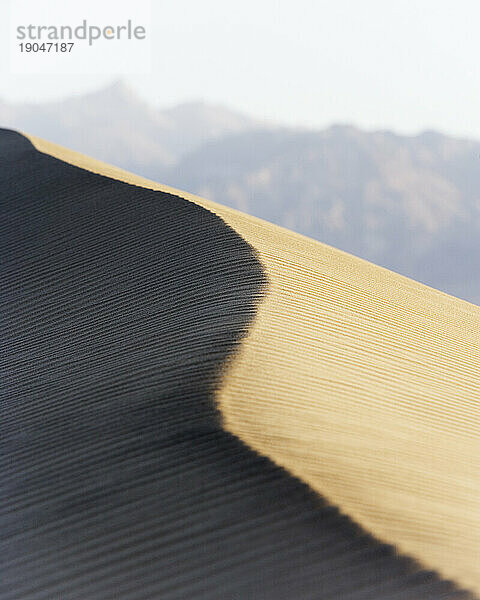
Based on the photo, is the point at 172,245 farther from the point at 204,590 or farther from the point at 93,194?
the point at 204,590

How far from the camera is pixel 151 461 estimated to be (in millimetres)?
5090

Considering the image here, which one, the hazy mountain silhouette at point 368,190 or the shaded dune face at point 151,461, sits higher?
the shaded dune face at point 151,461

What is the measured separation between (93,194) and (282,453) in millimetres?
8527

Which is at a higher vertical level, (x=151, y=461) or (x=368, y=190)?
(x=151, y=461)

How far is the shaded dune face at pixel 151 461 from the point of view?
4059mm

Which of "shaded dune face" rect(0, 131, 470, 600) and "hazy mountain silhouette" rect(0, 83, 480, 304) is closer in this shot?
"shaded dune face" rect(0, 131, 470, 600)

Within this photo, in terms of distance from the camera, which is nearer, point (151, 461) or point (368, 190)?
point (151, 461)

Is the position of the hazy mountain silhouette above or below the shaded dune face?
below

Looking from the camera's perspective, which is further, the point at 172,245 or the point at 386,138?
the point at 386,138

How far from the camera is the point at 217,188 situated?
527 feet

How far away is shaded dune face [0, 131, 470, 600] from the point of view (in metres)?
4.06

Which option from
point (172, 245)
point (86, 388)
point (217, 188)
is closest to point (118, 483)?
point (86, 388)

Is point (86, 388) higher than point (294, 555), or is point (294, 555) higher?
point (294, 555)

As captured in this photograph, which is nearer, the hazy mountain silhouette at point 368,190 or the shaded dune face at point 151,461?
the shaded dune face at point 151,461
